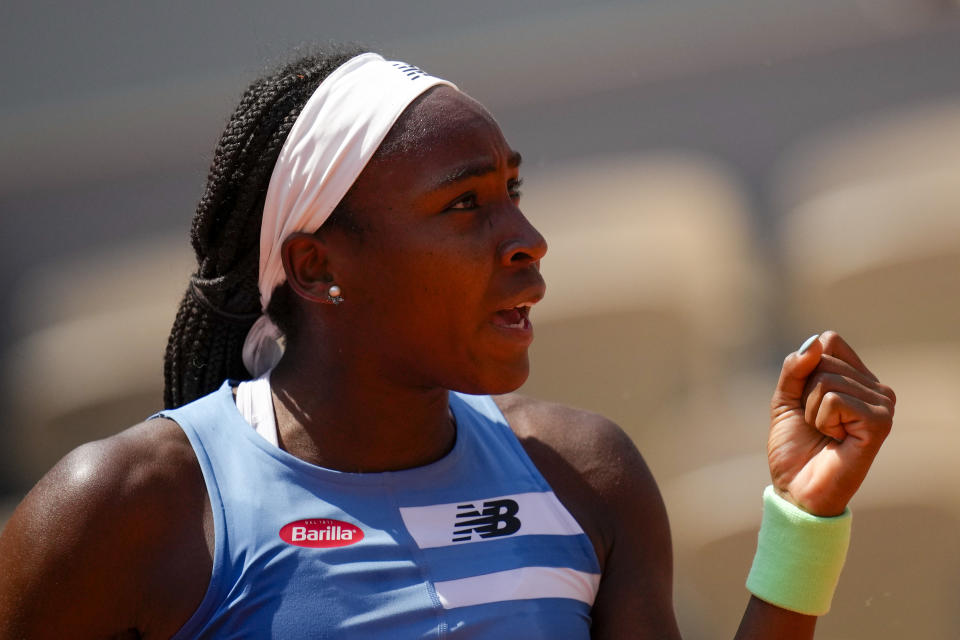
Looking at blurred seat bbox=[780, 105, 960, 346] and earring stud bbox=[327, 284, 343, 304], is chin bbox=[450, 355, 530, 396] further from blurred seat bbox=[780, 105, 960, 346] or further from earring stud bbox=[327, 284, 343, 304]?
blurred seat bbox=[780, 105, 960, 346]

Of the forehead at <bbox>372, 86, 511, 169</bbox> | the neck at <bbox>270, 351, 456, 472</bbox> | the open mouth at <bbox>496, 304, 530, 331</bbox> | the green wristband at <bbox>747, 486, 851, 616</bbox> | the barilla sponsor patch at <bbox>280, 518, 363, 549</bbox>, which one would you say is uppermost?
the forehead at <bbox>372, 86, 511, 169</bbox>

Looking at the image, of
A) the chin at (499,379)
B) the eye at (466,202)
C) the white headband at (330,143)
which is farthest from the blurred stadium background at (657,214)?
the chin at (499,379)

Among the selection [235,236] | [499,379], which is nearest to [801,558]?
[499,379]

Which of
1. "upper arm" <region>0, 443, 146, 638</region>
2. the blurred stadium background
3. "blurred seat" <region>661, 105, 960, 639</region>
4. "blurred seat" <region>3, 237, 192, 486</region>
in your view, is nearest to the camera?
"upper arm" <region>0, 443, 146, 638</region>

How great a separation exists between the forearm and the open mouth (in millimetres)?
560

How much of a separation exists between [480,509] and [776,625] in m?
0.48

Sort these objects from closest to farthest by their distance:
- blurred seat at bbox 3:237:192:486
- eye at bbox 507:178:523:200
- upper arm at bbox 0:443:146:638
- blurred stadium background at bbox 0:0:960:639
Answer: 1. upper arm at bbox 0:443:146:638
2. eye at bbox 507:178:523:200
3. blurred stadium background at bbox 0:0:960:639
4. blurred seat at bbox 3:237:192:486

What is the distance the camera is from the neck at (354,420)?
2.08 meters

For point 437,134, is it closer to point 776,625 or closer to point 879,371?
point 776,625

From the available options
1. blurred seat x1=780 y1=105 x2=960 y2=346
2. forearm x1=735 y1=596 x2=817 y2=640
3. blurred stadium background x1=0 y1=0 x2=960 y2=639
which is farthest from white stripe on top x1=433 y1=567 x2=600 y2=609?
blurred seat x1=780 y1=105 x2=960 y2=346

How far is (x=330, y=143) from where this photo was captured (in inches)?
82.0

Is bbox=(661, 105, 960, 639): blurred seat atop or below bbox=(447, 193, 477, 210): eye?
below

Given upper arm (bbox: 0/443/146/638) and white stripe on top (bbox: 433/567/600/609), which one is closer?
upper arm (bbox: 0/443/146/638)

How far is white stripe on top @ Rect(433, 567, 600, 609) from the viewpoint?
6.43 feet
